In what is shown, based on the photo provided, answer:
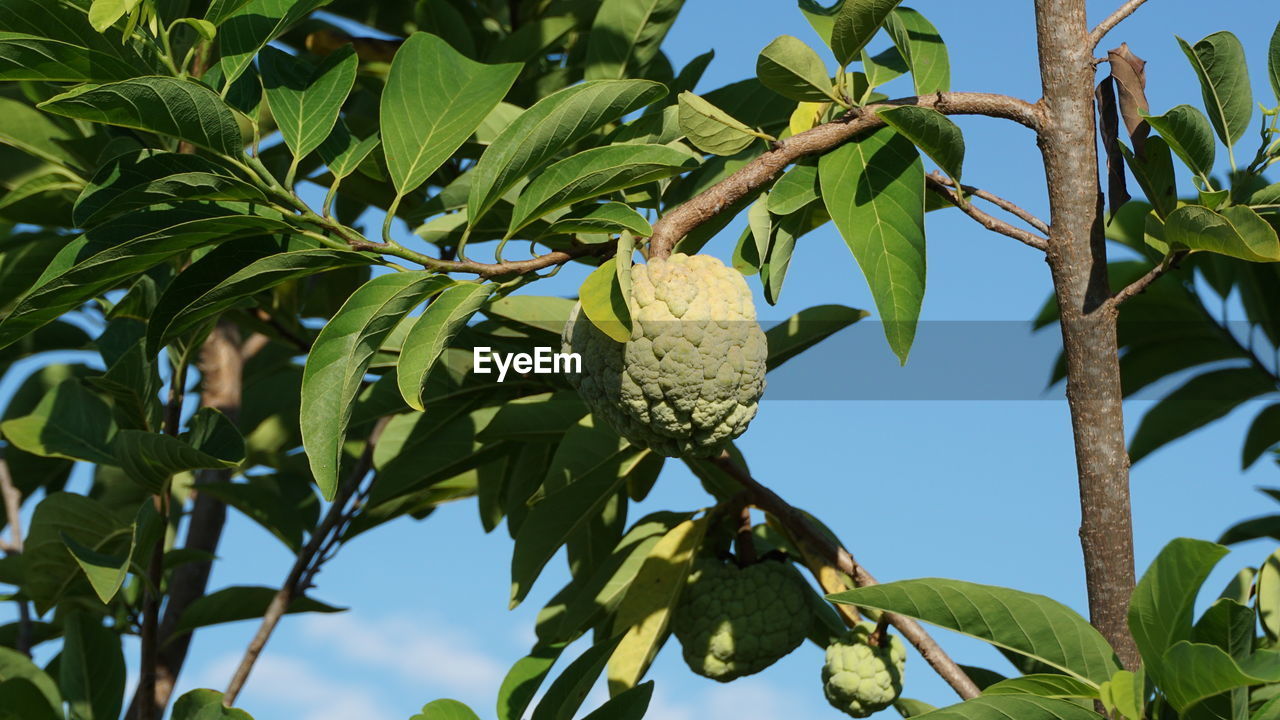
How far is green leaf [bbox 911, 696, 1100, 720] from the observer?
124 centimetres

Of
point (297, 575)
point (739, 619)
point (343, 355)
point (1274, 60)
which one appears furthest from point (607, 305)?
point (297, 575)

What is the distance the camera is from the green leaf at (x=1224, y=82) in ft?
4.96

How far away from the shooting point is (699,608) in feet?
6.38

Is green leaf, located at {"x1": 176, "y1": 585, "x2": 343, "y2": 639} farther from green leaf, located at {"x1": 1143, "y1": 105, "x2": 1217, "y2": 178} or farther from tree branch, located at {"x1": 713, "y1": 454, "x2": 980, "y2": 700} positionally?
green leaf, located at {"x1": 1143, "y1": 105, "x2": 1217, "y2": 178}

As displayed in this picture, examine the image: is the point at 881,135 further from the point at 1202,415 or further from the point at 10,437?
the point at 1202,415

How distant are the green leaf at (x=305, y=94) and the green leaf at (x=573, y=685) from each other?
0.78m

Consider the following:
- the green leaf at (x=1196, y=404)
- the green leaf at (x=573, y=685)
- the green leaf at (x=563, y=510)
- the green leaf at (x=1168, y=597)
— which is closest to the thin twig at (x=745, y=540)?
the green leaf at (x=563, y=510)

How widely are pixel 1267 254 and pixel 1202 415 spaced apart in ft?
5.74

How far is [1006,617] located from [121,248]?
105cm

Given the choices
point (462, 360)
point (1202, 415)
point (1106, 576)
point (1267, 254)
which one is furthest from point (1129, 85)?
point (1202, 415)

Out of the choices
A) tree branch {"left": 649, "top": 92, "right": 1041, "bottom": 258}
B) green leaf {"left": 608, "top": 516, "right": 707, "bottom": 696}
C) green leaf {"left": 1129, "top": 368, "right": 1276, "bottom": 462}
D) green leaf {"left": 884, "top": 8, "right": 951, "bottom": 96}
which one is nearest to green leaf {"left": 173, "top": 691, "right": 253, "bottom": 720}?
green leaf {"left": 608, "top": 516, "right": 707, "bottom": 696}

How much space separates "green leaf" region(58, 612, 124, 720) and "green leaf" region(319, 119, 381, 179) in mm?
1103

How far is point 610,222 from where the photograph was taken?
143 centimetres

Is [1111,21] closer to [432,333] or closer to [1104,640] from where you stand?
[1104,640]
